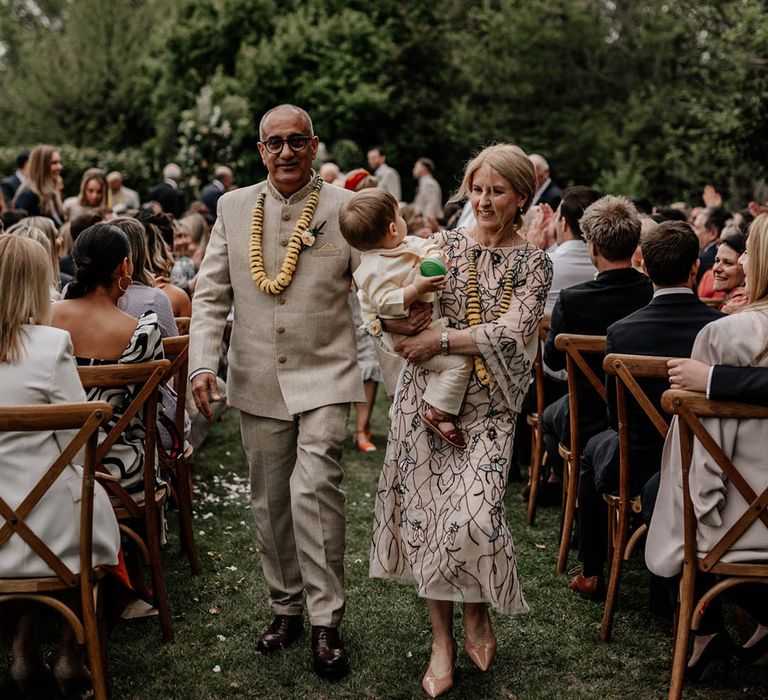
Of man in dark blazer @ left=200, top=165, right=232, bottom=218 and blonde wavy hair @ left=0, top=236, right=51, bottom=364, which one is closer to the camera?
blonde wavy hair @ left=0, top=236, right=51, bottom=364

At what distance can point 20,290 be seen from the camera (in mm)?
3721

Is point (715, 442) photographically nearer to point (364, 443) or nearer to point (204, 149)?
point (364, 443)

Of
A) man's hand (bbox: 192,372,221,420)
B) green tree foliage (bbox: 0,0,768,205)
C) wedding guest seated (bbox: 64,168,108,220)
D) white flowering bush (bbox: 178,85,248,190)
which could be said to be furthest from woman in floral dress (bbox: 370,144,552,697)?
green tree foliage (bbox: 0,0,768,205)

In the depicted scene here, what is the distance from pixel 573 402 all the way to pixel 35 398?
2.82m

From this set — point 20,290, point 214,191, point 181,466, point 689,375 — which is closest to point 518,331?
point 689,375

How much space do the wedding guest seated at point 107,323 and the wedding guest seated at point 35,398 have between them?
73 centimetres

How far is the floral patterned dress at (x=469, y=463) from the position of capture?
390 cm

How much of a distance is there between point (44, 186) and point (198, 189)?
27.8 feet

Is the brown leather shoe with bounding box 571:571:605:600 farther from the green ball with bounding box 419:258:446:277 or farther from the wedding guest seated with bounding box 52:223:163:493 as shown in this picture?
the wedding guest seated with bounding box 52:223:163:493

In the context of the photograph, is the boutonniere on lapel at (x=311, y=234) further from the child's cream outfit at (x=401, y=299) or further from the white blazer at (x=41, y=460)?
the white blazer at (x=41, y=460)

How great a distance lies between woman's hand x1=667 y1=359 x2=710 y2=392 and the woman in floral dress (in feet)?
2.00

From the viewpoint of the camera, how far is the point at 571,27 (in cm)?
2850

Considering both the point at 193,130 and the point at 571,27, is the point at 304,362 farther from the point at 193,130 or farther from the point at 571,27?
the point at 571,27

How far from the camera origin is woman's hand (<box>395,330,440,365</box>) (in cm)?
393
